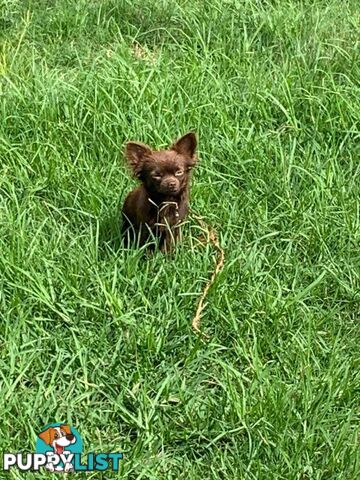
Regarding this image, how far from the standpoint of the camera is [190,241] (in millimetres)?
4043

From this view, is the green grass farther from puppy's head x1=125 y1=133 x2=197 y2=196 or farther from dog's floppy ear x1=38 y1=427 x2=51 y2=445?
puppy's head x1=125 y1=133 x2=197 y2=196

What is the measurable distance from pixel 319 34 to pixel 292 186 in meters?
1.47

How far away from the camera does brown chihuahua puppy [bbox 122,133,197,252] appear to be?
12.6 feet

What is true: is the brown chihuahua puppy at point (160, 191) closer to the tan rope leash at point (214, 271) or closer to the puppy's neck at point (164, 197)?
the puppy's neck at point (164, 197)

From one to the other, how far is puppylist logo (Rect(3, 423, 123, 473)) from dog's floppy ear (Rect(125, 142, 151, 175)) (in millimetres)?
1372

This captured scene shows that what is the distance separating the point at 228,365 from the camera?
343cm

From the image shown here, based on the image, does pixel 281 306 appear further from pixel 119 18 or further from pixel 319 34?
pixel 119 18

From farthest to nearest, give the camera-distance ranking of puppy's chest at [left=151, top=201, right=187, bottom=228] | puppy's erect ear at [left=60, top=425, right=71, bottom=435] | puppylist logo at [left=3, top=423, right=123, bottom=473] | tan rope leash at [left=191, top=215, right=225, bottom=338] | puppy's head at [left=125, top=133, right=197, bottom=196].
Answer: puppy's chest at [left=151, top=201, right=187, bottom=228], puppy's head at [left=125, top=133, right=197, bottom=196], tan rope leash at [left=191, top=215, right=225, bottom=338], puppy's erect ear at [left=60, top=425, right=71, bottom=435], puppylist logo at [left=3, top=423, right=123, bottom=473]

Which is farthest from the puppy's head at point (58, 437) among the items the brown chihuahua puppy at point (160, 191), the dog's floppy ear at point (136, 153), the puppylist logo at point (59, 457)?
the dog's floppy ear at point (136, 153)

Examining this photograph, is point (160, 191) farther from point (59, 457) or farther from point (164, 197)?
point (59, 457)

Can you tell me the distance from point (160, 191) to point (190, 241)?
0.33 m

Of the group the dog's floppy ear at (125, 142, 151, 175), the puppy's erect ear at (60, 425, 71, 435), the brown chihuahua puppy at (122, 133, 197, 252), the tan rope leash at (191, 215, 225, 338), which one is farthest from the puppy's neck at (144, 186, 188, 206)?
the puppy's erect ear at (60, 425, 71, 435)

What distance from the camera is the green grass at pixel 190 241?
3.18 m

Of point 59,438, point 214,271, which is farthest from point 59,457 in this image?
point 214,271
